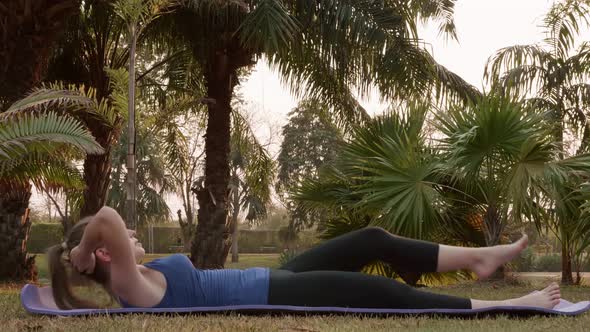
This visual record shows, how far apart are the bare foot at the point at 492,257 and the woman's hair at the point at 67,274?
6.93ft

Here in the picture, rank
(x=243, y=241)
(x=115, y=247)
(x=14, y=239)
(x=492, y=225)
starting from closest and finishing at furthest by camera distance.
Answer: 1. (x=115, y=247)
2. (x=492, y=225)
3. (x=14, y=239)
4. (x=243, y=241)

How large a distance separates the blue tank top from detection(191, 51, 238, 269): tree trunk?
8.01 m

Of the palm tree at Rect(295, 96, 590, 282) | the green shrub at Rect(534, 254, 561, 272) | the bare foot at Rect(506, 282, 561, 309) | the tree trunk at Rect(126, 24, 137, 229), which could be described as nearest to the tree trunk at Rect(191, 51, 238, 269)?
the tree trunk at Rect(126, 24, 137, 229)

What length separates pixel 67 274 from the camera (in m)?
4.39

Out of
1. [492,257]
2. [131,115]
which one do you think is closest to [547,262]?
[131,115]

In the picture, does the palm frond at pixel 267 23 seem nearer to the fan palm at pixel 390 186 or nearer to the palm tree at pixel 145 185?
the fan palm at pixel 390 186

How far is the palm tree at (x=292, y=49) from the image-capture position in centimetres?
1152

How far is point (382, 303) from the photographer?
14.5ft

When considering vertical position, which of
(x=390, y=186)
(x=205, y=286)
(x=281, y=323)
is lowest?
(x=281, y=323)

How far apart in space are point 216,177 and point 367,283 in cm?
841

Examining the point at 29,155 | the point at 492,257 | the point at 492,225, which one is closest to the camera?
the point at 492,257

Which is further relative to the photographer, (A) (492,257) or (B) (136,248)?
(A) (492,257)

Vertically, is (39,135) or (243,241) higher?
(39,135)

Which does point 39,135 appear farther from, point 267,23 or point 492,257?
point 492,257
